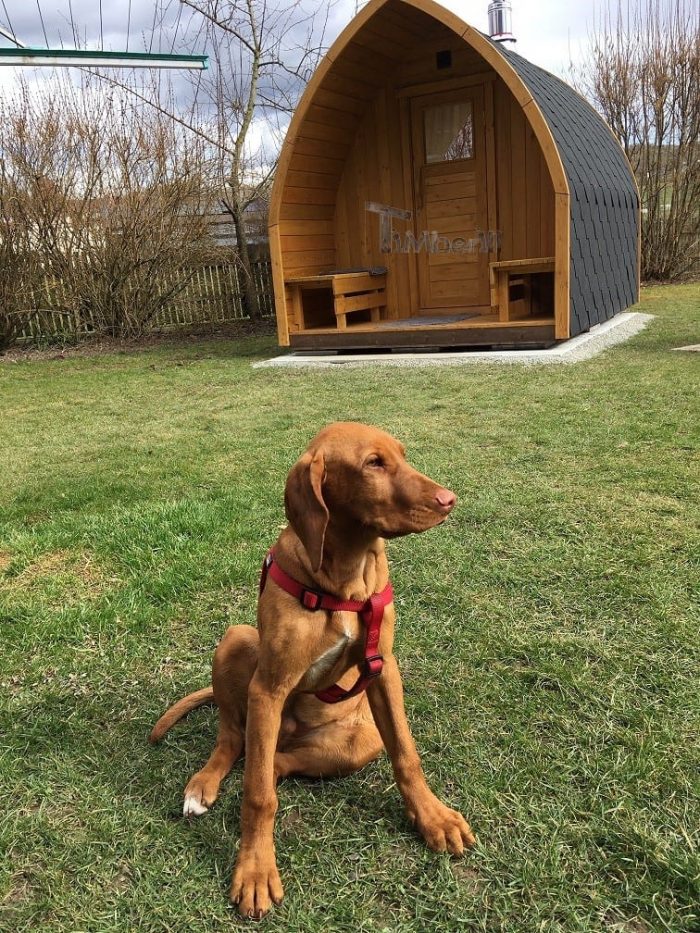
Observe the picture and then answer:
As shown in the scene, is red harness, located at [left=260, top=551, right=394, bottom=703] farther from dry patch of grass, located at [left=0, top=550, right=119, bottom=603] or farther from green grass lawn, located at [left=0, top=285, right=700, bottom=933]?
dry patch of grass, located at [left=0, top=550, right=119, bottom=603]

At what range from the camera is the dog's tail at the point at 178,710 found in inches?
95.9

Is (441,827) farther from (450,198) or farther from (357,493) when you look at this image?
(450,198)

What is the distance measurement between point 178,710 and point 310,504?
3.48 ft

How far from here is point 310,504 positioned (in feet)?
5.99

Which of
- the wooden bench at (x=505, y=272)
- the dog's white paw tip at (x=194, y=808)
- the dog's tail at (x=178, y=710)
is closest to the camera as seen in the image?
the dog's white paw tip at (x=194, y=808)

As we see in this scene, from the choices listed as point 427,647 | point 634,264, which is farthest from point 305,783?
point 634,264

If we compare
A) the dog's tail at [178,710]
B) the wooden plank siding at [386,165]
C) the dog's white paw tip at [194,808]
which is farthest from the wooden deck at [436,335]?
the dog's white paw tip at [194,808]

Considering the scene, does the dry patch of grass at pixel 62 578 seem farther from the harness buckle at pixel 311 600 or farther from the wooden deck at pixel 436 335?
the wooden deck at pixel 436 335

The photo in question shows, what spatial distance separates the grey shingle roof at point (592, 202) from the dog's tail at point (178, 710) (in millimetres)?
8150

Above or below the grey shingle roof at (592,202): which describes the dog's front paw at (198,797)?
below

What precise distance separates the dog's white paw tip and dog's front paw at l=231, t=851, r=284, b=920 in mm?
246

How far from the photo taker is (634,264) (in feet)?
43.9

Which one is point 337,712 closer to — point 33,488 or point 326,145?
point 33,488

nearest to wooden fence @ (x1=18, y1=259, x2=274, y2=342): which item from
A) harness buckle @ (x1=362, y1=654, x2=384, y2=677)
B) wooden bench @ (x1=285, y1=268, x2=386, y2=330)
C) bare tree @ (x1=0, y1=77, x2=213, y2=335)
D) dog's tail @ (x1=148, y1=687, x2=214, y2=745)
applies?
bare tree @ (x1=0, y1=77, x2=213, y2=335)
